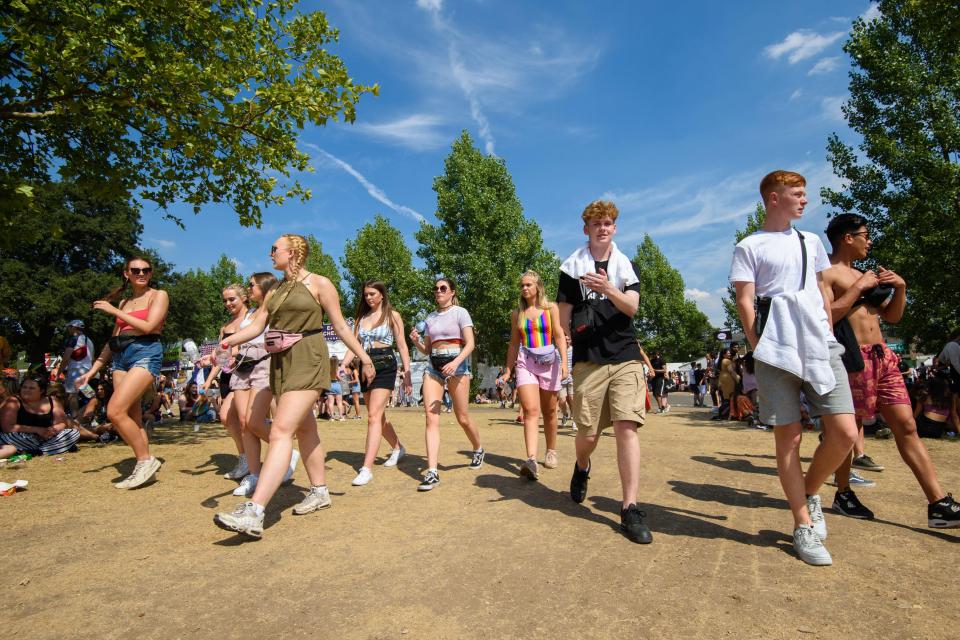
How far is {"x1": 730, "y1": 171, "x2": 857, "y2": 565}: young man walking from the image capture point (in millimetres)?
3139

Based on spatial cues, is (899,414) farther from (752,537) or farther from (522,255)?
(522,255)

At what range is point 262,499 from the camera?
356 cm

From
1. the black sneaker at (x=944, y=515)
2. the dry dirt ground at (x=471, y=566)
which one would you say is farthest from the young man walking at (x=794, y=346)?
the black sneaker at (x=944, y=515)

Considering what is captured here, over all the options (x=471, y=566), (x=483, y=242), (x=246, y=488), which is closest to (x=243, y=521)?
(x=471, y=566)

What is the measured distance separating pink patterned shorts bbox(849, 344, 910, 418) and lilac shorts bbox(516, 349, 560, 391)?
2.66 m

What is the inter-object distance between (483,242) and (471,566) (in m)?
29.0

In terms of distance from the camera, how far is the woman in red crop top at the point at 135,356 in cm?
497

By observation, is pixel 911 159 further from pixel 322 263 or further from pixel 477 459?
pixel 322 263

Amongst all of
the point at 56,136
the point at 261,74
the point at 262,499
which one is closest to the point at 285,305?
the point at 262,499

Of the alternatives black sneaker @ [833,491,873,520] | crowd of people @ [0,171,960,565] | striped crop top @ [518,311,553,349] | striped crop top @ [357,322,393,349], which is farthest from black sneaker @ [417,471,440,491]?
black sneaker @ [833,491,873,520]

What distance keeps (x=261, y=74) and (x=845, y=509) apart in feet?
30.0

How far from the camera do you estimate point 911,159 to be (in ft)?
53.8

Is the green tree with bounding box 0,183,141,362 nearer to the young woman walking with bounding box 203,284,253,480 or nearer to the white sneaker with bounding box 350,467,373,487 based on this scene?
the young woman walking with bounding box 203,284,253,480

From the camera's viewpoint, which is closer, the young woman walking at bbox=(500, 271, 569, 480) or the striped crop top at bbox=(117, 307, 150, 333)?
the striped crop top at bbox=(117, 307, 150, 333)
